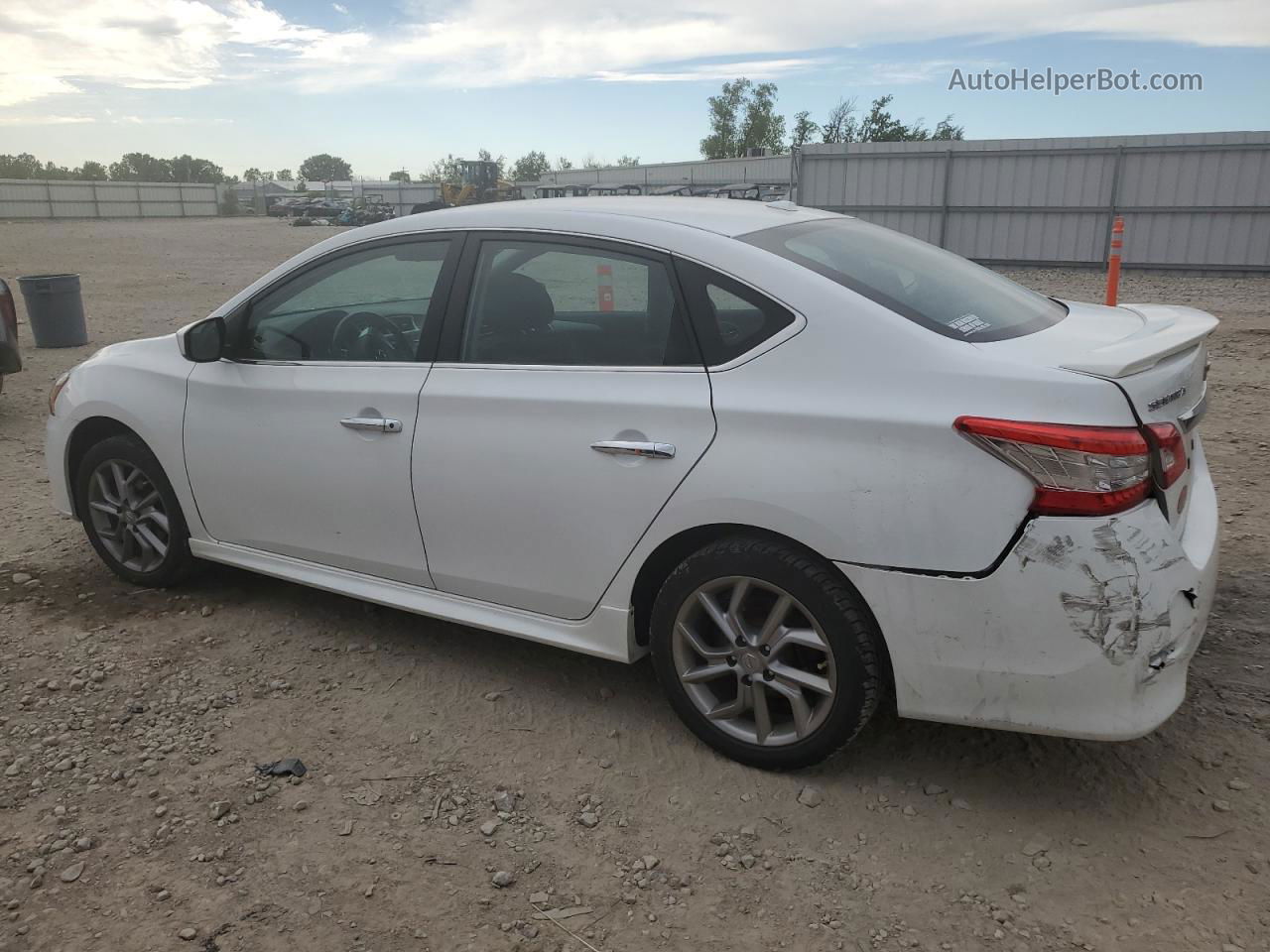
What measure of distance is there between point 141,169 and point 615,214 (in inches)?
4755

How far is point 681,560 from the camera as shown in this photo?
3.10 meters

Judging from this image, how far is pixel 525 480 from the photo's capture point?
10.6 feet

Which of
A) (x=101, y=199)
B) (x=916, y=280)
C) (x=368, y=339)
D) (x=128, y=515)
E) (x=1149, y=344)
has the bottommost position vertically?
(x=128, y=515)

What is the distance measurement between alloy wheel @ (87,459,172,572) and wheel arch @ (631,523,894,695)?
2.35 m

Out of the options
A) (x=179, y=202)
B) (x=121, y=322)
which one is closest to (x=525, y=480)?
(x=121, y=322)

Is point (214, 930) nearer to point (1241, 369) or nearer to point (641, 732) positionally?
point (641, 732)

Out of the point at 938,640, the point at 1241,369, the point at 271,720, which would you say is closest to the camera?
the point at 938,640

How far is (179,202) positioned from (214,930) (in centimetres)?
7067

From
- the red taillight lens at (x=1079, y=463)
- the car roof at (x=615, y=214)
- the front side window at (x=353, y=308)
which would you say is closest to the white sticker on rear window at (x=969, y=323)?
the red taillight lens at (x=1079, y=463)

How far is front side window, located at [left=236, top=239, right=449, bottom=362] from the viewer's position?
3654 mm

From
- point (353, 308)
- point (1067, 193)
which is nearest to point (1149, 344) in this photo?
point (353, 308)

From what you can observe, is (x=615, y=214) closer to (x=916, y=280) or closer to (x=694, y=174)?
(x=916, y=280)

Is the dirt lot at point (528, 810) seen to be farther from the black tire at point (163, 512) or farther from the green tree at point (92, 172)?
the green tree at point (92, 172)

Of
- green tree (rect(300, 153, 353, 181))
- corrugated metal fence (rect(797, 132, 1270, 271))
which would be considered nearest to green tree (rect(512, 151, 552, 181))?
green tree (rect(300, 153, 353, 181))
